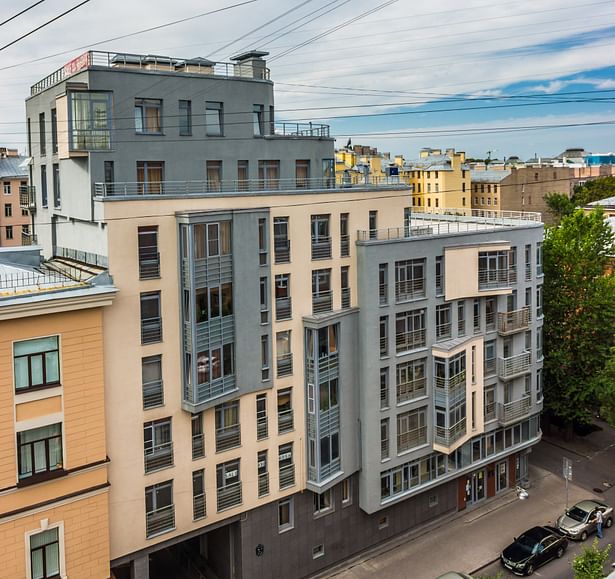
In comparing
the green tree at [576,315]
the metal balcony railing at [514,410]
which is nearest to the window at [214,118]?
the metal balcony railing at [514,410]

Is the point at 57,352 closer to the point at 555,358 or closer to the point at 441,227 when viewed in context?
the point at 441,227

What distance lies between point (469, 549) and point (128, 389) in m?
18.5

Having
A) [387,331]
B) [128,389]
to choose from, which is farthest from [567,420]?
[128,389]

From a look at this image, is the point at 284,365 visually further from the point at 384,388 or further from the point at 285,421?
the point at 384,388

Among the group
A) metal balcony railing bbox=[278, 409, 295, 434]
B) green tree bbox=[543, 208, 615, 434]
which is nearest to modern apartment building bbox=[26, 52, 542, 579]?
metal balcony railing bbox=[278, 409, 295, 434]

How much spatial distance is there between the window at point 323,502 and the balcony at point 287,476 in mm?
1738

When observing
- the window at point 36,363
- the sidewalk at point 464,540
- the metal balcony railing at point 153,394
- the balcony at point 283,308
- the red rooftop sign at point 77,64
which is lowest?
the sidewalk at point 464,540

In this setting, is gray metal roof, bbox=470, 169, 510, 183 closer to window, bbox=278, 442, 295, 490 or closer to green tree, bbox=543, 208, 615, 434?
green tree, bbox=543, 208, 615, 434

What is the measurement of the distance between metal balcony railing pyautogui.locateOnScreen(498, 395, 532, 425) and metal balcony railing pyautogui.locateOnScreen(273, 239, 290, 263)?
15.2m

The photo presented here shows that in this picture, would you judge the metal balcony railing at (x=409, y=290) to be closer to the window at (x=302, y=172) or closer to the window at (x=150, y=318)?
the window at (x=302, y=172)

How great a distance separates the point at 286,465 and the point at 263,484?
A: 1351mm

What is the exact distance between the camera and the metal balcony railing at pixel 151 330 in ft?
79.3

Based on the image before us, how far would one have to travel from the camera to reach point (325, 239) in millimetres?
28641

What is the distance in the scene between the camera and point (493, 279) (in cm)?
3325
